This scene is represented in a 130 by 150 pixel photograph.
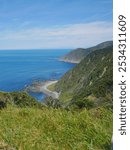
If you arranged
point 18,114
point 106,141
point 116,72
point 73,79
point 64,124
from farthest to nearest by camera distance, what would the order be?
point 73,79 → point 18,114 → point 64,124 → point 106,141 → point 116,72

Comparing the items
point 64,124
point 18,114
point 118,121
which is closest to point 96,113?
point 64,124

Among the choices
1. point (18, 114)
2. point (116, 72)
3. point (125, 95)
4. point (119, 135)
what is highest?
point (116, 72)

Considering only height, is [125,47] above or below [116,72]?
above

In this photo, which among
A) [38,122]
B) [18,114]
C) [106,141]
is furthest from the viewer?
[18,114]

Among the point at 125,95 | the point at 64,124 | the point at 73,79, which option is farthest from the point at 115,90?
the point at 73,79

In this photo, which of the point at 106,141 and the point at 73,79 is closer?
the point at 106,141

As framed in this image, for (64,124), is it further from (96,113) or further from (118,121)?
(118,121)
